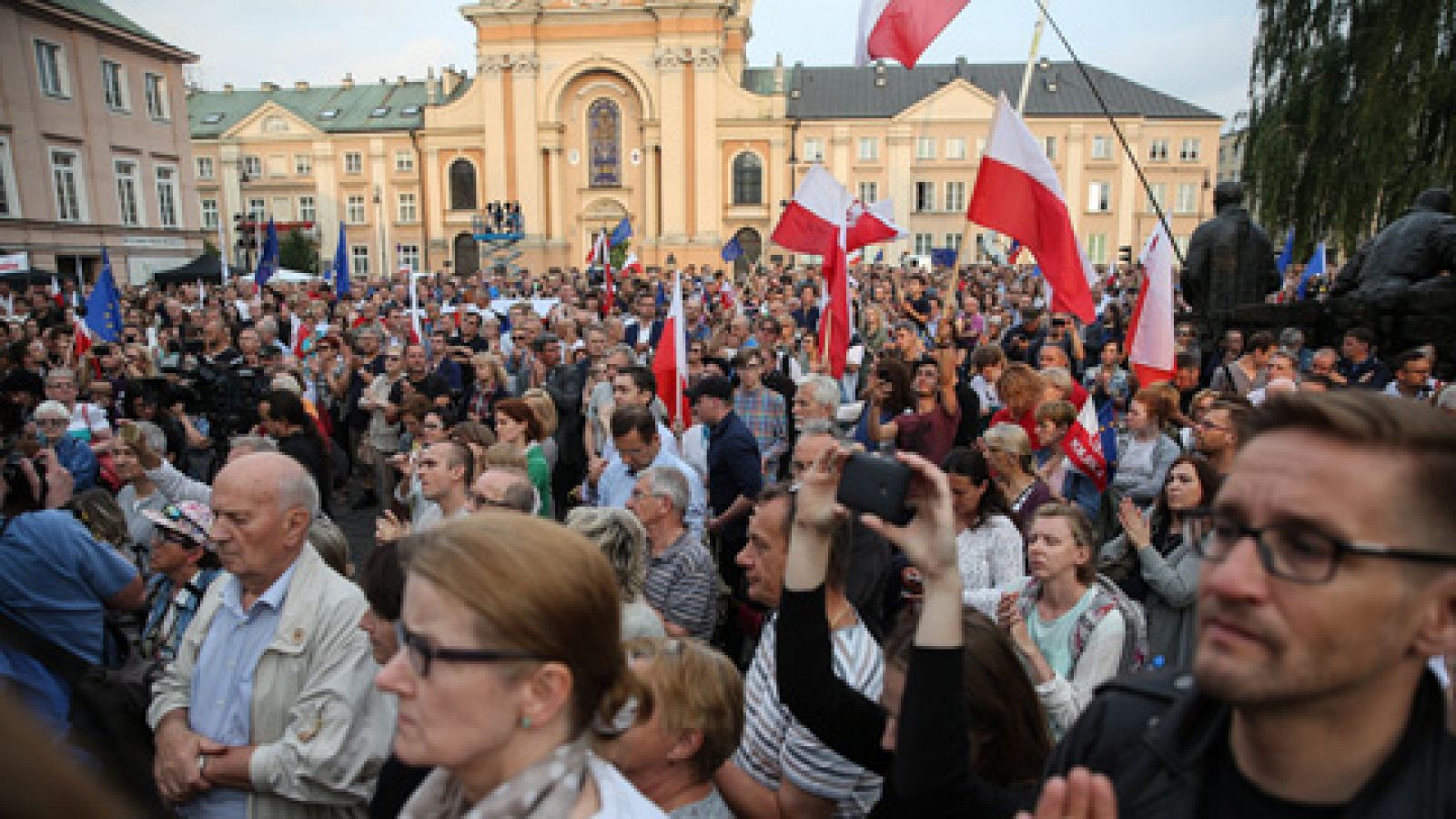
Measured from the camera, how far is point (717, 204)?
164 feet

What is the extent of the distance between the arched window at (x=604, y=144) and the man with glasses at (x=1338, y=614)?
52933mm

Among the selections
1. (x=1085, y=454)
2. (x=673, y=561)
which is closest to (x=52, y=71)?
(x=673, y=561)

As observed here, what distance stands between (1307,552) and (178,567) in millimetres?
3840

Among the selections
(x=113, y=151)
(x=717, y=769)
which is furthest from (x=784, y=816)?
(x=113, y=151)

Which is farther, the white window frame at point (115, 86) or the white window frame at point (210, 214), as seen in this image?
the white window frame at point (210, 214)

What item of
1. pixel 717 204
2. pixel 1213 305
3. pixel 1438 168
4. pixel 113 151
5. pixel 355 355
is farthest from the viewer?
pixel 717 204

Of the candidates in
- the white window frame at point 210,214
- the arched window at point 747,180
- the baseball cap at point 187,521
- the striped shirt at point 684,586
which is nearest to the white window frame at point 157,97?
the arched window at point 747,180

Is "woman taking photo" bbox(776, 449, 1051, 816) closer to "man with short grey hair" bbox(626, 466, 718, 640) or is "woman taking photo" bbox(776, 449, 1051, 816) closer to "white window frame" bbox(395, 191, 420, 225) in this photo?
"man with short grey hair" bbox(626, 466, 718, 640)

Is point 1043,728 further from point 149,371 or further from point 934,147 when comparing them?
point 934,147

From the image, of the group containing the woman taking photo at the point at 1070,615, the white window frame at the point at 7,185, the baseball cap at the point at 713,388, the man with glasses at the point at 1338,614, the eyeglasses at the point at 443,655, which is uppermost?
the white window frame at the point at 7,185

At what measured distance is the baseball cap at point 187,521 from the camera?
11.3ft

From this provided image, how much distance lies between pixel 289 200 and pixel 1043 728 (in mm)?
66008

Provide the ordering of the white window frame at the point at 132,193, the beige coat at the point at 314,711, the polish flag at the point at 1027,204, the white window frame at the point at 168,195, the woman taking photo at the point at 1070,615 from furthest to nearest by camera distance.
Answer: the white window frame at the point at 168,195
the white window frame at the point at 132,193
the polish flag at the point at 1027,204
the woman taking photo at the point at 1070,615
the beige coat at the point at 314,711

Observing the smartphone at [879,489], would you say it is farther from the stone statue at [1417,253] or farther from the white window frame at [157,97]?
the white window frame at [157,97]
